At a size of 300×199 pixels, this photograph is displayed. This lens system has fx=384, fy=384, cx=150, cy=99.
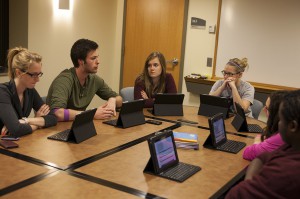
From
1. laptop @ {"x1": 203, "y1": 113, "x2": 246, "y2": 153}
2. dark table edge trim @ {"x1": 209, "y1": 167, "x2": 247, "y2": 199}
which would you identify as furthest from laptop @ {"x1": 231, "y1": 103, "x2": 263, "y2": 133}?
dark table edge trim @ {"x1": 209, "y1": 167, "x2": 247, "y2": 199}

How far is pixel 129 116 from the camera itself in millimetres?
2803

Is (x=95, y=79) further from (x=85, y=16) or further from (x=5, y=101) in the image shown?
(x=85, y=16)

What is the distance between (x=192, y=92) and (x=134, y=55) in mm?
1079

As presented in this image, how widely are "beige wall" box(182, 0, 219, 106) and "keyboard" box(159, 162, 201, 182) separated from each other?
3.15m

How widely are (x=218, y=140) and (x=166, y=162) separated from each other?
1.99 ft

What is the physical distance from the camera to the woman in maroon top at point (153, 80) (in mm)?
3584

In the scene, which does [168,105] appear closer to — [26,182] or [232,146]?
[232,146]

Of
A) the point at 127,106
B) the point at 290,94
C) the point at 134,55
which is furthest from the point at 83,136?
the point at 134,55

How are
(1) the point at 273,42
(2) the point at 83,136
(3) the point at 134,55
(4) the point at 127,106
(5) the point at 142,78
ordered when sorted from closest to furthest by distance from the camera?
(2) the point at 83,136 < (4) the point at 127,106 < (5) the point at 142,78 < (1) the point at 273,42 < (3) the point at 134,55

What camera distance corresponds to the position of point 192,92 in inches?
203

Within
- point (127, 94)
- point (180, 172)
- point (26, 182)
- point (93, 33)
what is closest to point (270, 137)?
point (180, 172)

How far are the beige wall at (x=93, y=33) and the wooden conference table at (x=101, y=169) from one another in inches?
93.7

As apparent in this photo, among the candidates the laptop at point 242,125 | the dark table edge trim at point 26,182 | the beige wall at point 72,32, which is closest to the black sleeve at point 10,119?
the dark table edge trim at point 26,182

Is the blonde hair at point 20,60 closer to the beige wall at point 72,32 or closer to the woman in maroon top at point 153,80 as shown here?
the woman in maroon top at point 153,80
